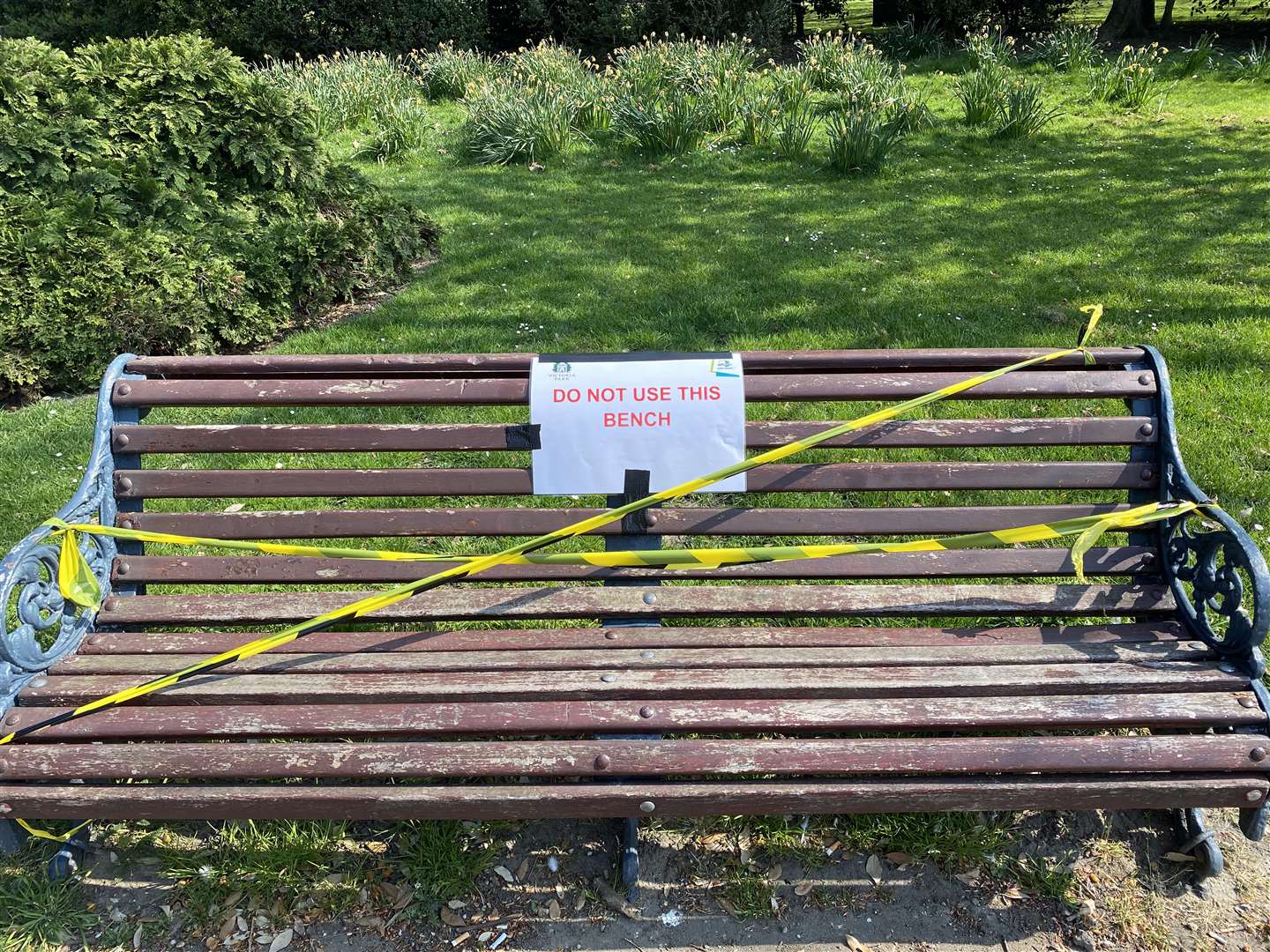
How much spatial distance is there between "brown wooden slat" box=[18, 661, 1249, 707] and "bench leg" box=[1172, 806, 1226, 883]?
17.8 inches

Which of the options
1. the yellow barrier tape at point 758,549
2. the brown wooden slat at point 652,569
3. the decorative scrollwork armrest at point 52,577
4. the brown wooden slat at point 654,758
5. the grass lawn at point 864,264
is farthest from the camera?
the grass lawn at point 864,264

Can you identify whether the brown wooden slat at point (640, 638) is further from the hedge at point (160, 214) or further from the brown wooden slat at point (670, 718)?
the hedge at point (160, 214)

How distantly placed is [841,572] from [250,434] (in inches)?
71.3

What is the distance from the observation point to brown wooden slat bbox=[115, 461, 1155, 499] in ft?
8.96

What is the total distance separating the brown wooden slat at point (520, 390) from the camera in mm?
2742

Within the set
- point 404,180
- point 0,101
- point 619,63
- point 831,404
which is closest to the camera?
point 831,404

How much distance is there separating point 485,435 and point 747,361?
82 centimetres

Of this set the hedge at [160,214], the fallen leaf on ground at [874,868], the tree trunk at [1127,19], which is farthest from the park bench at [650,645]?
the tree trunk at [1127,19]

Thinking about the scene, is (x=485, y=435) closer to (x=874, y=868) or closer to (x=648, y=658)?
(x=648, y=658)

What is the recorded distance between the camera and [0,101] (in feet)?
17.3

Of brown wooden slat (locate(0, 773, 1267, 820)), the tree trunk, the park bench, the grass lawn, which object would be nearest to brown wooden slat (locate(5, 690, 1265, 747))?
the park bench

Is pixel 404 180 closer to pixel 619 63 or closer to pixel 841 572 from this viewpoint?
pixel 619 63

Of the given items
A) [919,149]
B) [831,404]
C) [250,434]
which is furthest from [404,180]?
[250,434]

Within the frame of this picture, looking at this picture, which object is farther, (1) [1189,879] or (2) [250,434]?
(2) [250,434]
